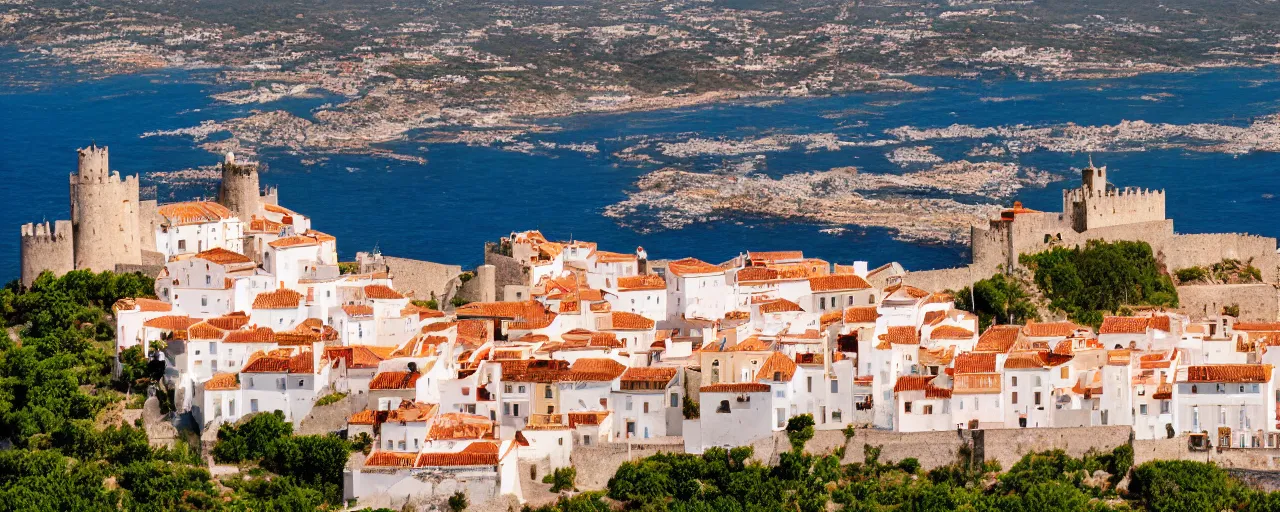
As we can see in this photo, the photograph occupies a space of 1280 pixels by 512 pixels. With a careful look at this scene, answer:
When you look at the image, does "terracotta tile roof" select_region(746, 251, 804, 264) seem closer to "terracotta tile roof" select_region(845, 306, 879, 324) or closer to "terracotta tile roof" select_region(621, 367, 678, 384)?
"terracotta tile roof" select_region(845, 306, 879, 324)

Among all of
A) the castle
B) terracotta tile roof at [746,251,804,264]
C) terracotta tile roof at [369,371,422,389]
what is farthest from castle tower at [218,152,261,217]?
terracotta tile roof at [369,371,422,389]

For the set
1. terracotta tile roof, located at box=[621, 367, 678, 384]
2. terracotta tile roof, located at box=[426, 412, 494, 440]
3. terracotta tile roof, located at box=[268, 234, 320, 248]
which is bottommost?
terracotta tile roof, located at box=[426, 412, 494, 440]

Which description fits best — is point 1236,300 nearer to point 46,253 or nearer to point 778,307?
point 778,307

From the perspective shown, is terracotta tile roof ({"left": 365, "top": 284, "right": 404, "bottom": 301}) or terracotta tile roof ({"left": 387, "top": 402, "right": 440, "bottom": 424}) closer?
terracotta tile roof ({"left": 387, "top": 402, "right": 440, "bottom": 424})

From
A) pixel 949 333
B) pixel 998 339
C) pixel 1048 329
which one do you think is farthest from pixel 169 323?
pixel 1048 329

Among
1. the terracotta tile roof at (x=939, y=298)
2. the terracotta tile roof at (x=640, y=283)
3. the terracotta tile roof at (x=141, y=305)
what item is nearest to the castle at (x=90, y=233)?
the terracotta tile roof at (x=141, y=305)
